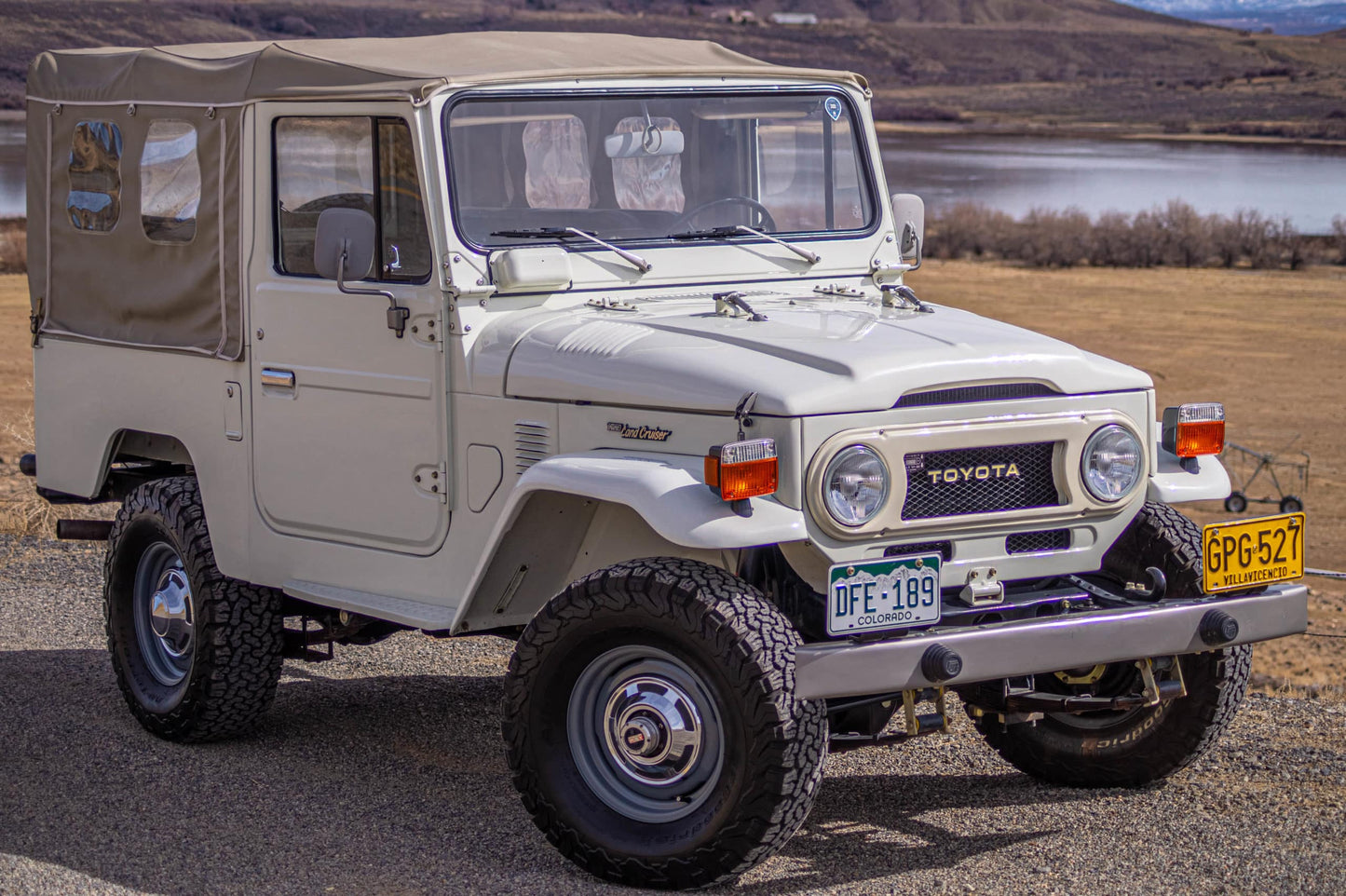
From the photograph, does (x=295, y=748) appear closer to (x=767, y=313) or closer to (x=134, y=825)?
(x=134, y=825)

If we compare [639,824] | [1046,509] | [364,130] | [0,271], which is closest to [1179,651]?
[1046,509]

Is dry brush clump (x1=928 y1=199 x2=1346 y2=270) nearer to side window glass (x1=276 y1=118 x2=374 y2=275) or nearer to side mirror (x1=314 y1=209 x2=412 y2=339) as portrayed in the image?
side window glass (x1=276 y1=118 x2=374 y2=275)

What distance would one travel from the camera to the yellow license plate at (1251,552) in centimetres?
471

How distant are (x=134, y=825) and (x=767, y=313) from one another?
2431mm

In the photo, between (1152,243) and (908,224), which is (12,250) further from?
(908,224)

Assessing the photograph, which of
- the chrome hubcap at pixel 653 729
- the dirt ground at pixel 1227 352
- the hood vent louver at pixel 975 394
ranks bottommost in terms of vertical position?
the dirt ground at pixel 1227 352

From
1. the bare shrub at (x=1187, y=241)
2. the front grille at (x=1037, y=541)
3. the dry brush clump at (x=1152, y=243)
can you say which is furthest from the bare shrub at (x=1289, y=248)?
the front grille at (x=1037, y=541)

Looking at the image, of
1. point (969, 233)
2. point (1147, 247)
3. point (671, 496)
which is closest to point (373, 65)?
point (671, 496)

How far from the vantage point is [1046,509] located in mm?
4625

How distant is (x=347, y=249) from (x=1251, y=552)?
2.71 m

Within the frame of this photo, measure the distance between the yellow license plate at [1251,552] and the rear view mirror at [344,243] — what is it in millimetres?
2528

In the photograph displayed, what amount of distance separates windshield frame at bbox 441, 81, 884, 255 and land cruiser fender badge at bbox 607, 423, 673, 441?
78 cm

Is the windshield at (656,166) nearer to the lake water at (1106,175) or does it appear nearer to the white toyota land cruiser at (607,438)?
the white toyota land cruiser at (607,438)

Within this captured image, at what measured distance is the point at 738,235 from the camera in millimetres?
5645
